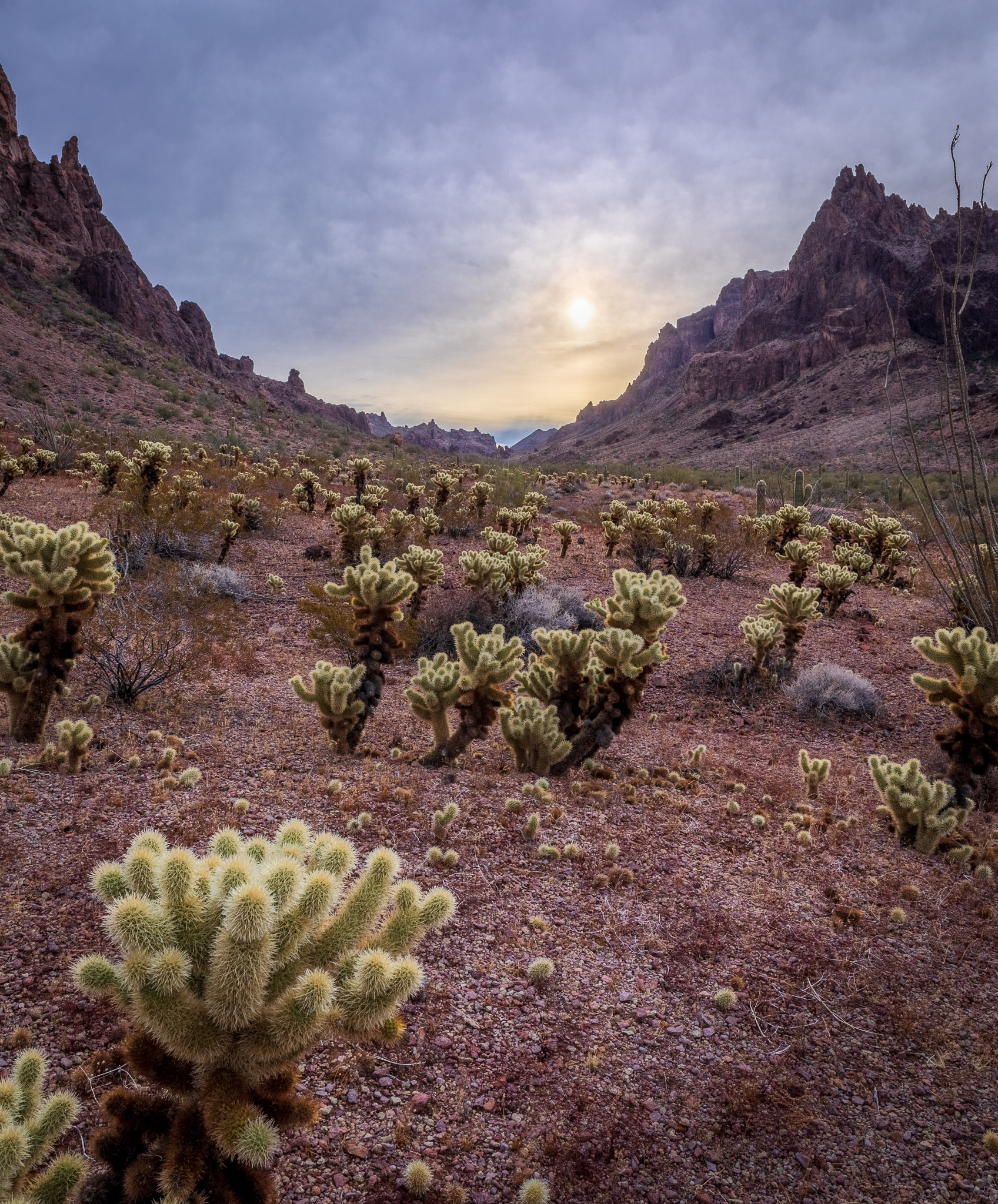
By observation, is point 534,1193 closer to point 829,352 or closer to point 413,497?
point 413,497

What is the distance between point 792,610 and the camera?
8.23 m

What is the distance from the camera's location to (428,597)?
33.0 ft

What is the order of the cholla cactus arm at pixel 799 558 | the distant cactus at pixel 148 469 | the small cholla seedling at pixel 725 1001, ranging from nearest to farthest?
the small cholla seedling at pixel 725 1001, the distant cactus at pixel 148 469, the cholla cactus arm at pixel 799 558

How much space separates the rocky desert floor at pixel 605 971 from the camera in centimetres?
230

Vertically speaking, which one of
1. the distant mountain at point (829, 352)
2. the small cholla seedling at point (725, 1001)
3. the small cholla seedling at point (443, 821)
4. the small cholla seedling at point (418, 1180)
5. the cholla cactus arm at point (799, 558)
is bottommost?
the small cholla seedling at point (725, 1001)

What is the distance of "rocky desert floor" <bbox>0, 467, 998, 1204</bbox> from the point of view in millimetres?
2297

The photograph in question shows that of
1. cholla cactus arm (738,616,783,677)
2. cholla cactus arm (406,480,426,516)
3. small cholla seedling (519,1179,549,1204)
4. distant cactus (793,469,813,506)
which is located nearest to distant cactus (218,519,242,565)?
cholla cactus arm (406,480,426,516)

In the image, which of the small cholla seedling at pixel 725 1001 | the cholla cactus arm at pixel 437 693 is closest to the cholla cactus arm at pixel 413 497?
the cholla cactus arm at pixel 437 693

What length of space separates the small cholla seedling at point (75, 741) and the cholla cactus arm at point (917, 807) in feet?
19.3

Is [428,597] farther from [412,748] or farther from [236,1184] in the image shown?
[236,1184]

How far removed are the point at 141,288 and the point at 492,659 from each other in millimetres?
61955

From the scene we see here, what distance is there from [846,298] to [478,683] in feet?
299

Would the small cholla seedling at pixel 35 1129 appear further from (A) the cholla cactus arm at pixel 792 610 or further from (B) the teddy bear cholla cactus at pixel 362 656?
(A) the cholla cactus arm at pixel 792 610

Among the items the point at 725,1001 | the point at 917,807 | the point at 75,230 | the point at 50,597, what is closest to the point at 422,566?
the point at 50,597
